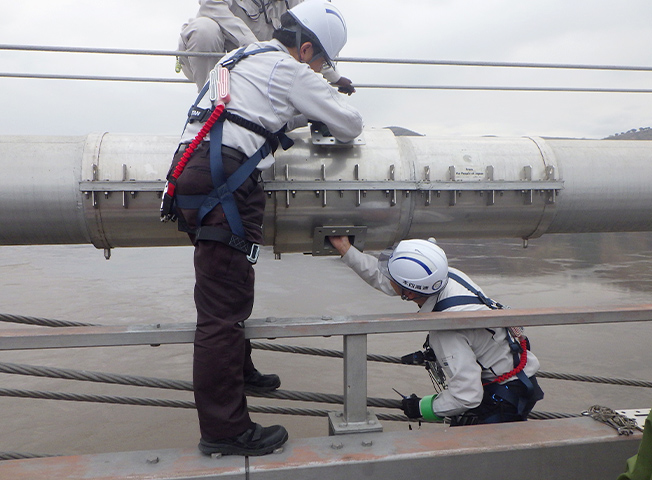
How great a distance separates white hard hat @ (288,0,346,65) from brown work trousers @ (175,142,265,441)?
735 mm

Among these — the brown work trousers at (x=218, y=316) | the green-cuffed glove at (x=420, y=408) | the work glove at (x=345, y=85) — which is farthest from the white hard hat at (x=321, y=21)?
the green-cuffed glove at (x=420, y=408)

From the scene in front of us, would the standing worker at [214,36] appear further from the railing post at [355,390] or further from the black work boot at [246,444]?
the black work boot at [246,444]

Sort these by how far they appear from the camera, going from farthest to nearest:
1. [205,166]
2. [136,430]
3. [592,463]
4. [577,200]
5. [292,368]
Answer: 1. [292,368]
2. [136,430]
3. [577,200]
4. [592,463]
5. [205,166]

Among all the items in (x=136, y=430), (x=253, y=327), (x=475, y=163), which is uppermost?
(x=475, y=163)

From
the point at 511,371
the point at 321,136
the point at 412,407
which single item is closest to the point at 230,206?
the point at 321,136

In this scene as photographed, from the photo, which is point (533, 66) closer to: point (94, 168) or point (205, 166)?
point (205, 166)

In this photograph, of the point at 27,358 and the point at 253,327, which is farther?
the point at 27,358

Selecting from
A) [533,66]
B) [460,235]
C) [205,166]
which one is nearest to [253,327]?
[205,166]

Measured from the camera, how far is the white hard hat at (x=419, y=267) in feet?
8.91

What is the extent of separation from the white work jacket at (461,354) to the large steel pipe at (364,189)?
7.7 inches

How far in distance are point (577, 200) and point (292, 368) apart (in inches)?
343

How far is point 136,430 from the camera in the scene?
26.7 feet

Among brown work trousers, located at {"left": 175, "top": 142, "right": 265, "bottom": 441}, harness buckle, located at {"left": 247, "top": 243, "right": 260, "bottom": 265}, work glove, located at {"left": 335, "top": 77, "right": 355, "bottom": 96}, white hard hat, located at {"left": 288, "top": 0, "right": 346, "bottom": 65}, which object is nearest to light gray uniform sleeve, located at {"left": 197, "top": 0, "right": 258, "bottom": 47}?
work glove, located at {"left": 335, "top": 77, "right": 355, "bottom": 96}

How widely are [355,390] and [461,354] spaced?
23.5 inches
